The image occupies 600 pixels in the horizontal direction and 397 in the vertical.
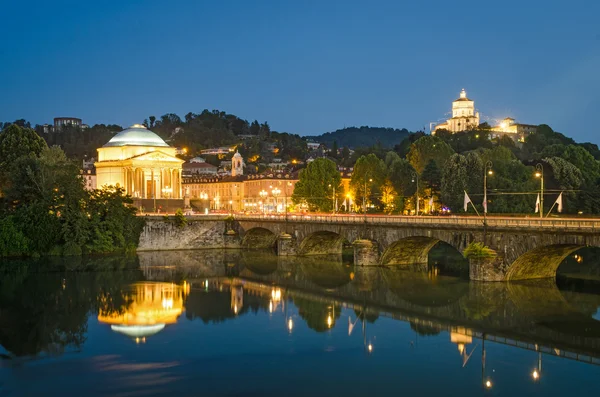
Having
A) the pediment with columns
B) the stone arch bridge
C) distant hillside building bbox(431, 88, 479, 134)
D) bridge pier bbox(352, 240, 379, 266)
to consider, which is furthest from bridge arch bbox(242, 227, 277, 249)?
distant hillside building bbox(431, 88, 479, 134)

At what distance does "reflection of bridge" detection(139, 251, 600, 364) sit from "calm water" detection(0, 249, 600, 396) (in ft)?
0.41

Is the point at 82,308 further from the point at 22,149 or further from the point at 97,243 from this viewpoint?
the point at 22,149

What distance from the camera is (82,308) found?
42281mm

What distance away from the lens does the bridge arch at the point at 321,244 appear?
2691 inches

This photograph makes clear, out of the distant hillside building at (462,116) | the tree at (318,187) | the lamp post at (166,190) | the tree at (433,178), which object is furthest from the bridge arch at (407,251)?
the distant hillside building at (462,116)

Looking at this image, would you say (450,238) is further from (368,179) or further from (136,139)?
(136,139)

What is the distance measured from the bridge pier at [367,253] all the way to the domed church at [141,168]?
52.3m

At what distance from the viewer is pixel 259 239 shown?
80.8m

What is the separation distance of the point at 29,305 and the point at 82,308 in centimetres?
341

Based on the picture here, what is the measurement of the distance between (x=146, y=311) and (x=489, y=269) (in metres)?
21.0

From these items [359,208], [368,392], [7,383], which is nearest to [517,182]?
[359,208]

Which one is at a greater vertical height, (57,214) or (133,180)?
(133,180)

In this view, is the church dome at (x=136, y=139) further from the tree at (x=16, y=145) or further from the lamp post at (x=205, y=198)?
the tree at (x=16, y=145)

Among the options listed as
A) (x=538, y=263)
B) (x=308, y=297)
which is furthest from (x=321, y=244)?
(x=538, y=263)
